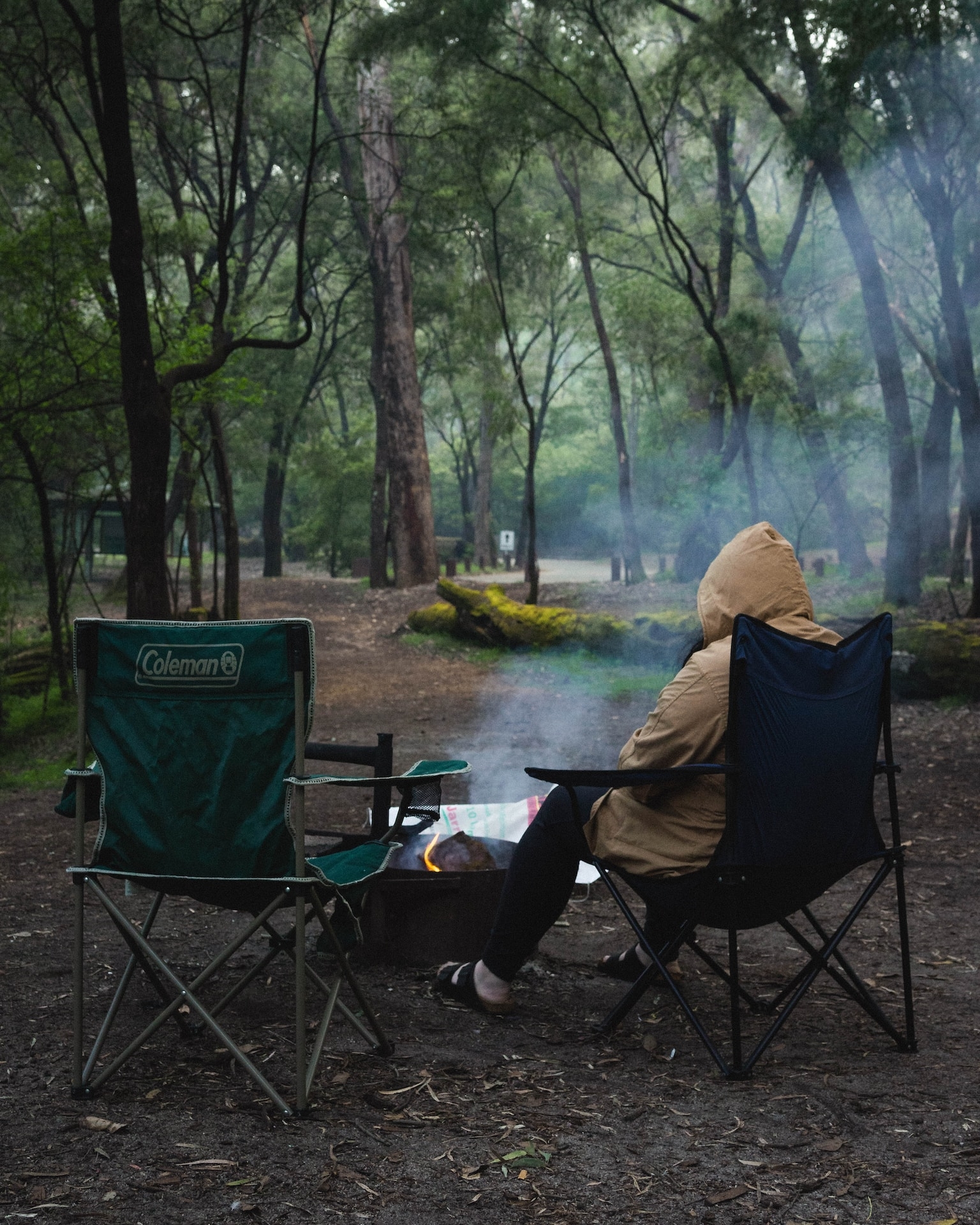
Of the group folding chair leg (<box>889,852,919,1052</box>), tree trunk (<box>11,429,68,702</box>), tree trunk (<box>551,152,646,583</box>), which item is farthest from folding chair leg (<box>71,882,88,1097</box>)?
tree trunk (<box>551,152,646,583</box>)

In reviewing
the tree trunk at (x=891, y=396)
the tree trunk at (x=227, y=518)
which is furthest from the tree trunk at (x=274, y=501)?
the tree trunk at (x=891, y=396)

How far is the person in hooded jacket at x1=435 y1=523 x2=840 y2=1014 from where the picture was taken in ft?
8.43

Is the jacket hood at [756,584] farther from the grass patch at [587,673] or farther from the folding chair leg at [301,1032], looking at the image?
the grass patch at [587,673]

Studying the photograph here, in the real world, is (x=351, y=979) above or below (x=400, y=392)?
below

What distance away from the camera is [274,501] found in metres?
21.9

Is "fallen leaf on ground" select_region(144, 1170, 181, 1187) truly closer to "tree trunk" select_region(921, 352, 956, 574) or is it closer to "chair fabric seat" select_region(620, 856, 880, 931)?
"chair fabric seat" select_region(620, 856, 880, 931)

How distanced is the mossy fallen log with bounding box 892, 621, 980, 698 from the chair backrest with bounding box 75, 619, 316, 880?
683 centimetres

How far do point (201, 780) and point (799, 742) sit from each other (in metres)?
1.33

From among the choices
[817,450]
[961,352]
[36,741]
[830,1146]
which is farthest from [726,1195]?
[817,450]

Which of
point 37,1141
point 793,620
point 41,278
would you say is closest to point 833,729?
point 793,620

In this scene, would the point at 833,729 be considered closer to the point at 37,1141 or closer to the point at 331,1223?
the point at 331,1223

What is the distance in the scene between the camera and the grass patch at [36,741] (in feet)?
23.1

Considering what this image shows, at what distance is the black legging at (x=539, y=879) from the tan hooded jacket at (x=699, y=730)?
7 centimetres

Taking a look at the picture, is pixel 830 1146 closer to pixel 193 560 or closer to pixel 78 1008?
pixel 78 1008
